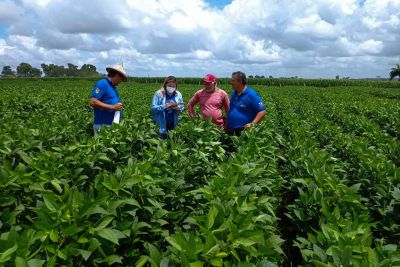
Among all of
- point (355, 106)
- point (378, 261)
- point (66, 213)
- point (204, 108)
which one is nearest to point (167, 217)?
point (66, 213)

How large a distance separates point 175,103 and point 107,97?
3.58 feet

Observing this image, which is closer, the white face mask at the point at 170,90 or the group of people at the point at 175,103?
the group of people at the point at 175,103

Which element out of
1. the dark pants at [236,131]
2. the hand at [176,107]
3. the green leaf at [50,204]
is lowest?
the dark pants at [236,131]

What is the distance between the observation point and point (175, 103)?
19.7ft

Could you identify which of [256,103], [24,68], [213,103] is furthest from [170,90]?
[24,68]

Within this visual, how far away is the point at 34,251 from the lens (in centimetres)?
182

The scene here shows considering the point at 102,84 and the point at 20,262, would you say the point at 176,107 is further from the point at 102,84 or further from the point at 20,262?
the point at 20,262

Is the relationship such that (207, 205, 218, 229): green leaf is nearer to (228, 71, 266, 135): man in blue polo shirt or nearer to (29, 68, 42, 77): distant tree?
(228, 71, 266, 135): man in blue polo shirt

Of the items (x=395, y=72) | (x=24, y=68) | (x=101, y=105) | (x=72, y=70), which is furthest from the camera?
(x=24, y=68)

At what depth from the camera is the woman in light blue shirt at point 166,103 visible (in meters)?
5.96

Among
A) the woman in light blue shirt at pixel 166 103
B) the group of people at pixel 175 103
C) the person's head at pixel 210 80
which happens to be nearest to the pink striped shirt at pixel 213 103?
the group of people at pixel 175 103

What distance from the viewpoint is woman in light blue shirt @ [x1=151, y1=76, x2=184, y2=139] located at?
596cm

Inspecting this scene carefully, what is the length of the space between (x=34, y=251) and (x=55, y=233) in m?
0.13

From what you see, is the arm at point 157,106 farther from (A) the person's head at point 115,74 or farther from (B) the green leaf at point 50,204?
(B) the green leaf at point 50,204
